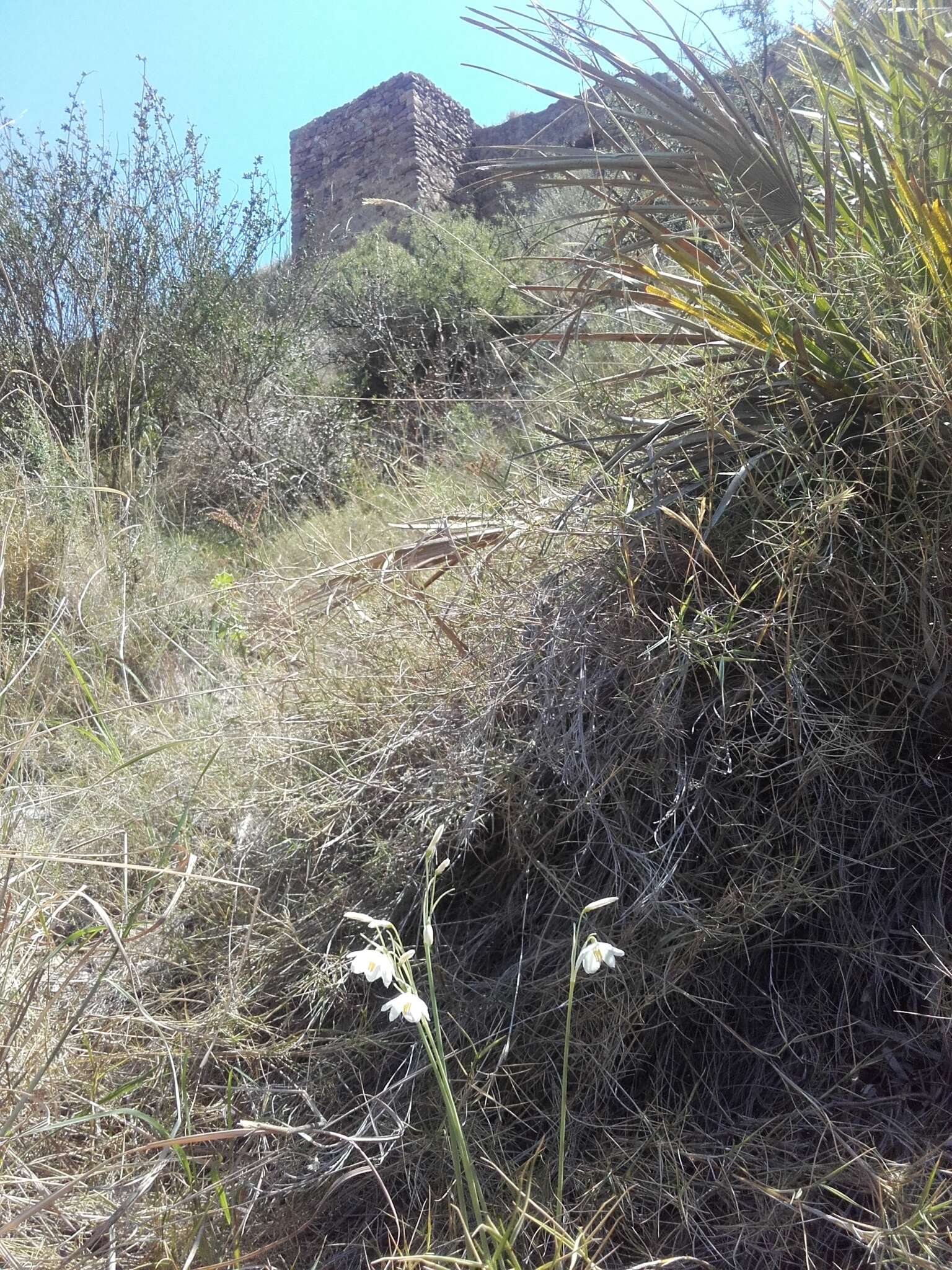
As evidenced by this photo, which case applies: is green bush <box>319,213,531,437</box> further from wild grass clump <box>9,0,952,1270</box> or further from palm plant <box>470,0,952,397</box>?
wild grass clump <box>9,0,952,1270</box>

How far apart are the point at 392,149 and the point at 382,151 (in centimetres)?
21

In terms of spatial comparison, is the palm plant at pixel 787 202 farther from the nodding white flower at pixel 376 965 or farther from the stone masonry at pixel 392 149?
the stone masonry at pixel 392 149

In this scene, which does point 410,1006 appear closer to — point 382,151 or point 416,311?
point 416,311

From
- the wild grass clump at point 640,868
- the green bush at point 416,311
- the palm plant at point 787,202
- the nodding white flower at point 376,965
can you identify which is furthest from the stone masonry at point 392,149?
the nodding white flower at point 376,965

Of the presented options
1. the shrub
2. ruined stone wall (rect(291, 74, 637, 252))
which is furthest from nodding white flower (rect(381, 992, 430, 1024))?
ruined stone wall (rect(291, 74, 637, 252))

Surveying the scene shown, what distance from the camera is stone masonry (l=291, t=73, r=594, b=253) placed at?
13492 millimetres

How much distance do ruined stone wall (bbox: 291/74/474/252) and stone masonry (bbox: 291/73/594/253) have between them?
1cm

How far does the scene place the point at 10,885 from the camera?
60.7 inches

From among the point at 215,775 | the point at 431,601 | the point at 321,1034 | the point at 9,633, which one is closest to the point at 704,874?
the point at 321,1034

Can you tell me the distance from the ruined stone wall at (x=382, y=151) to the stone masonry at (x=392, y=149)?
1 centimetres

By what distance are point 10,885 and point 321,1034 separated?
0.59 meters

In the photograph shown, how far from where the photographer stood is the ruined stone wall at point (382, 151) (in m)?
13.6

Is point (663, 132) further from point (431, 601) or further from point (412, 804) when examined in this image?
point (412, 804)

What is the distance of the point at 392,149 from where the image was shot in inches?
549
